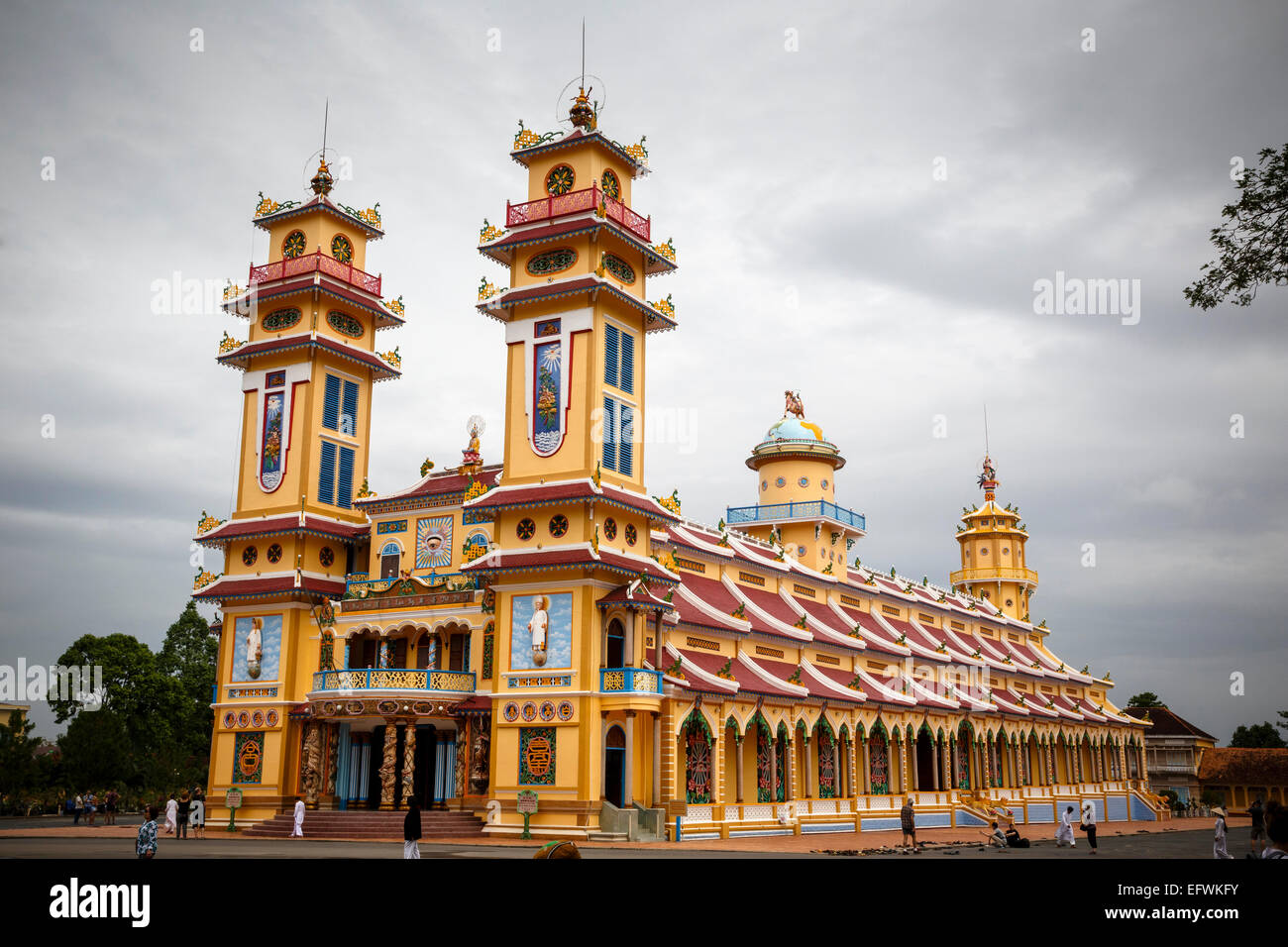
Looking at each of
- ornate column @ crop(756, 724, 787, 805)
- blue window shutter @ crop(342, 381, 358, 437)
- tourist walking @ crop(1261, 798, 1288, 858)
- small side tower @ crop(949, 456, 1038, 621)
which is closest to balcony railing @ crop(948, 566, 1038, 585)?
small side tower @ crop(949, 456, 1038, 621)

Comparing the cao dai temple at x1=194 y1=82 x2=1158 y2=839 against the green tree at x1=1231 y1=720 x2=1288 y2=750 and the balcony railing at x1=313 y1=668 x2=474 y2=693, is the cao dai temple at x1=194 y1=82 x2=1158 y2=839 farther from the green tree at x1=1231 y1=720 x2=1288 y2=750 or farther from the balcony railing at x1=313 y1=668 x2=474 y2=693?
the green tree at x1=1231 y1=720 x2=1288 y2=750

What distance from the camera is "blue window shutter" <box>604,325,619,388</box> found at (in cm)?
3750

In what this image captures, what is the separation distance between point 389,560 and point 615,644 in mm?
10204

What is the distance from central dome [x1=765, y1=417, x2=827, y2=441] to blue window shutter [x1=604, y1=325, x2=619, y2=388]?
26193 mm

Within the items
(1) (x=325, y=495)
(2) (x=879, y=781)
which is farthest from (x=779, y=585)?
(1) (x=325, y=495)

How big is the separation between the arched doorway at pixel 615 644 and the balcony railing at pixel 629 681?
1.07 m

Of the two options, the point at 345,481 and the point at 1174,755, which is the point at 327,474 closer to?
the point at 345,481

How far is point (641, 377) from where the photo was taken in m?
39.3

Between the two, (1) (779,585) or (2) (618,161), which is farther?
(1) (779,585)

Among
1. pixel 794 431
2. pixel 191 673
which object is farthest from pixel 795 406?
pixel 191 673

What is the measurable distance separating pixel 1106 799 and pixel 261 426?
50318 mm

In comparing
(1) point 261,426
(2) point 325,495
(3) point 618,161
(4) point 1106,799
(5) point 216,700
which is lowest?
(4) point 1106,799
